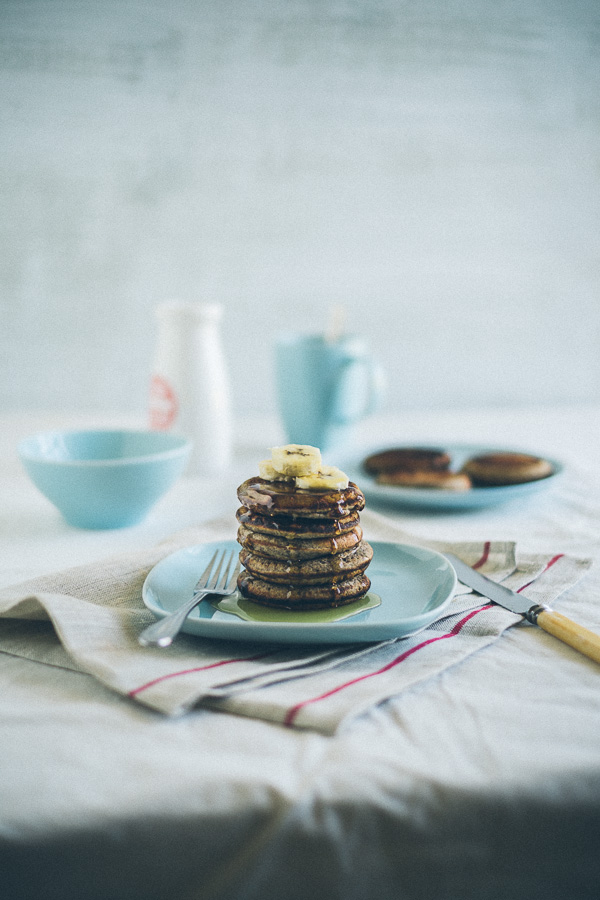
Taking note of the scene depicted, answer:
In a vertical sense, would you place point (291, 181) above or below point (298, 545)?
above

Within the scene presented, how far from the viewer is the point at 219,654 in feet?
1.77

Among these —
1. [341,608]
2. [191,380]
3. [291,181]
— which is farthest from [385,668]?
[291,181]

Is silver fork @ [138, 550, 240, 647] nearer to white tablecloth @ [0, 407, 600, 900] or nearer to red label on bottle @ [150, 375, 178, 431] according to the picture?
white tablecloth @ [0, 407, 600, 900]

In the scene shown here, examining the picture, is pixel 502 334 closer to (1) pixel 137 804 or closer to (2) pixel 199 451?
(2) pixel 199 451

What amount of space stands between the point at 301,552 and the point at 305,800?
241mm

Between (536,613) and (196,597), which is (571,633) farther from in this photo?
(196,597)

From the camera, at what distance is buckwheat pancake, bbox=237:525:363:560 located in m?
0.61

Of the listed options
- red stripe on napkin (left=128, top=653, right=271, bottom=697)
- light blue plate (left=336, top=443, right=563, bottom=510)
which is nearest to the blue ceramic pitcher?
light blue plate (left=336, top=443, right=563, bottom=510)

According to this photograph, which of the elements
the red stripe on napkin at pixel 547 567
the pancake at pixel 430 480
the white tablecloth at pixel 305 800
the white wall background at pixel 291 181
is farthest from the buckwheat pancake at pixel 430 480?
the white wall background at pixel 291 181

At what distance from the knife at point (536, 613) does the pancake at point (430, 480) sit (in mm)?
289

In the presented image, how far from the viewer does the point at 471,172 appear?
193 cm

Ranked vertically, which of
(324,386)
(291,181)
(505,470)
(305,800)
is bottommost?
(305,800)

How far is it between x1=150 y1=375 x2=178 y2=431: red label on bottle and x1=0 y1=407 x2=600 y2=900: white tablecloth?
722 millimetres

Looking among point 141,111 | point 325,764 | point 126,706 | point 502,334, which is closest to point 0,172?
point 141,111
